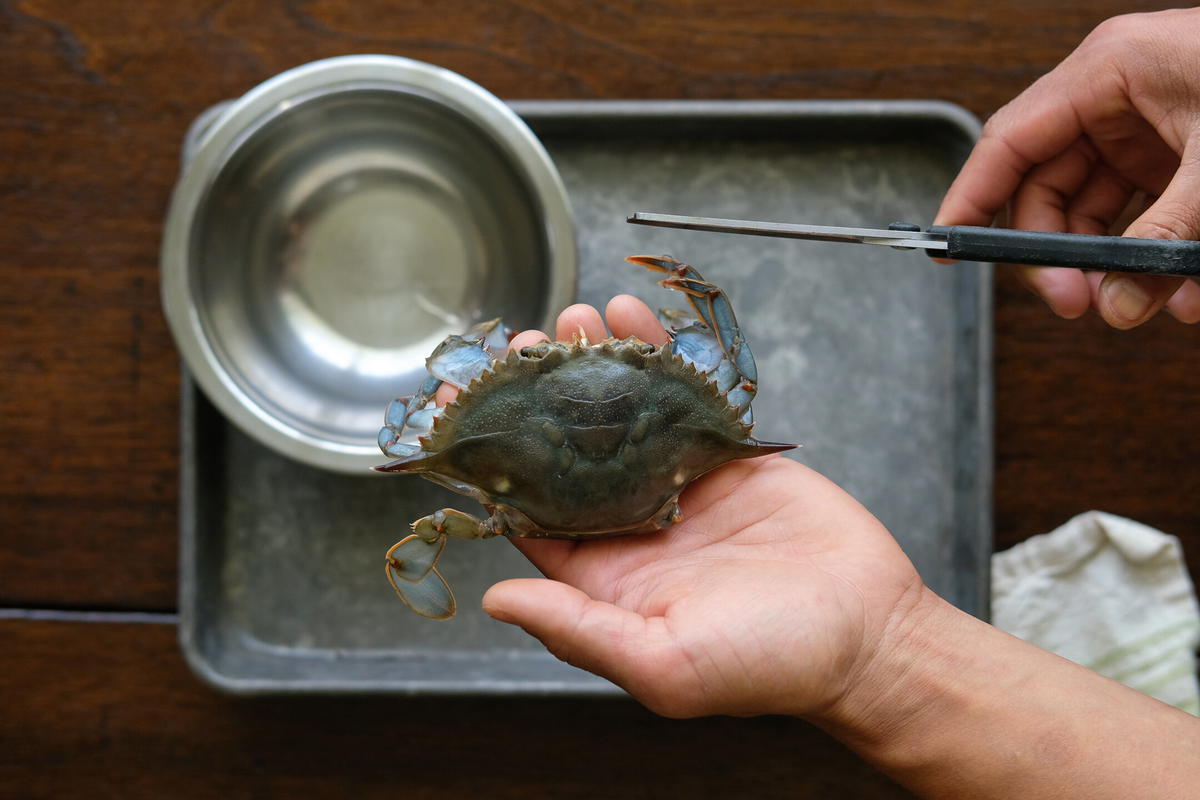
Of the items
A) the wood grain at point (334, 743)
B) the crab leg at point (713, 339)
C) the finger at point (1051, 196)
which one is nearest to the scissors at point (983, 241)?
the crab leg at point (713, 339)

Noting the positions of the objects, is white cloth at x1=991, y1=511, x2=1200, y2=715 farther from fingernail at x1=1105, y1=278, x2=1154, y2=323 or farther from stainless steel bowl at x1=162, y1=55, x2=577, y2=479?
stainless steel bowl at x1=162, y1=55, x2=577, y2=479

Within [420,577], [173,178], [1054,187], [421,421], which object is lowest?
[420,577]

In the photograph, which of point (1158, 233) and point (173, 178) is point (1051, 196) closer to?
point (1158, 233)

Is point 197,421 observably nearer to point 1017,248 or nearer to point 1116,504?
point 1017,248

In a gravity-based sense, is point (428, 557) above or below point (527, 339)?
below

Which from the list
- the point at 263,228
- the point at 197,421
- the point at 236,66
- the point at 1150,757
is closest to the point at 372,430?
the point at 197,421

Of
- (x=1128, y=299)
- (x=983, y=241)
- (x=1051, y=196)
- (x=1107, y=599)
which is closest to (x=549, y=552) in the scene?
(x=983, y=241)

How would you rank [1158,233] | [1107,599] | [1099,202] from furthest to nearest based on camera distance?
[1107,599]
[1099,202]
[1158,233]

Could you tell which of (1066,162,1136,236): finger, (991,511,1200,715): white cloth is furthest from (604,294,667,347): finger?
(991,511,1200,715): white cloth
